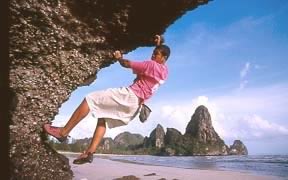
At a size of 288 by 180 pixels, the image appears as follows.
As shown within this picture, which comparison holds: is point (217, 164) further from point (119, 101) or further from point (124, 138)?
point (119, 101)

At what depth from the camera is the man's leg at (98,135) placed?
3.16 metres

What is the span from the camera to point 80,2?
3104mm

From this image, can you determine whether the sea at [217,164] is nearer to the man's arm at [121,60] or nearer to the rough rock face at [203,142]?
the rough rock face at [203,142]

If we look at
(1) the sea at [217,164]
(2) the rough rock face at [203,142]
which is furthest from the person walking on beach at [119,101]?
(2) the rough rock face at [203,142]

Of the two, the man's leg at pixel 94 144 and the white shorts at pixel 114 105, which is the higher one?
the white shorts at pixel 114 105

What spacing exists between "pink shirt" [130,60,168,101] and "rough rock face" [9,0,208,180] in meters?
0.38

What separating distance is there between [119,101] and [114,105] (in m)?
0.06

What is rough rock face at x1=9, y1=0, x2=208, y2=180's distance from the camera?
3.04 m

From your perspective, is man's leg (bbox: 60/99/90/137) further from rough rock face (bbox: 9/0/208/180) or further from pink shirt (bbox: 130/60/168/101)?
pink shirt (bbox: 130/60/168/101)

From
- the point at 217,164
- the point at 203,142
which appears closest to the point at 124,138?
the point at 217,164

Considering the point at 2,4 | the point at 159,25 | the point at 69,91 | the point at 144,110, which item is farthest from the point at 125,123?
the point at 2,4

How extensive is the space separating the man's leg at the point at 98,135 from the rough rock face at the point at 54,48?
0.44 meters

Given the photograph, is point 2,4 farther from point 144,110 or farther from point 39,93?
point 144,110

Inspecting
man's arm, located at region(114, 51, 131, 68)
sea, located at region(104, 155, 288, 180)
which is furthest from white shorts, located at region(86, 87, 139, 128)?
sea, located at region(104, 155, 288, 180)
